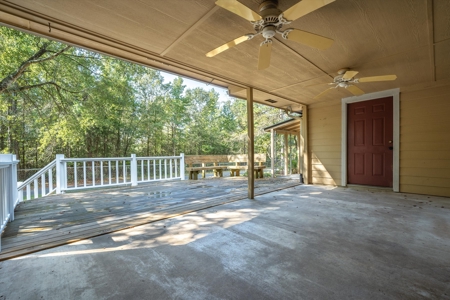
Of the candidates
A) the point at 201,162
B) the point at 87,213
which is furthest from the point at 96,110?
the point at 87,213

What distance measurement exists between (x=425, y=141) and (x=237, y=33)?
4.44m

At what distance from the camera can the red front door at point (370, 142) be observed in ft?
14.7

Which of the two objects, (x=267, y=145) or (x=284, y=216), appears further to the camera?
(x=267, y=145)

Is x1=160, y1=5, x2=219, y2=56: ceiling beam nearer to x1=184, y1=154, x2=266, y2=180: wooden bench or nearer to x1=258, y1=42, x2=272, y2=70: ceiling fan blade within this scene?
x1=258, y1=42, x2=272, y2=70: ceiling fan blade

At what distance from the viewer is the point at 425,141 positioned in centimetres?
399

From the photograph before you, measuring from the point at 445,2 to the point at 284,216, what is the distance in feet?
8.96

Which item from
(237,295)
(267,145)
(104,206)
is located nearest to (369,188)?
(237,295)

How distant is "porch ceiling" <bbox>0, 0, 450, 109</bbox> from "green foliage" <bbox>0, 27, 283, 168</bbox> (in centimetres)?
544

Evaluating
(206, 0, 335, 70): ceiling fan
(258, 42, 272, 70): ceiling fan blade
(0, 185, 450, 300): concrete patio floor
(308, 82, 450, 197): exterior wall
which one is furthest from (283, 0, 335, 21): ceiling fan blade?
(308, 82, 450, 197): exterior wall

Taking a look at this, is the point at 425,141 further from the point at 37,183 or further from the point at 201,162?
the point at 37,183

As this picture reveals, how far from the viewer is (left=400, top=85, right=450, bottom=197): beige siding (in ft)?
12.5

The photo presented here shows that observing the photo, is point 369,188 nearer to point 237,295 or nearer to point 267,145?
point 237,295

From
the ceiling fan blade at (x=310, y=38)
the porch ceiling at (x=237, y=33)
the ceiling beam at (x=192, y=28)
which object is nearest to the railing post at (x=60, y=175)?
the porch ceiling at (x=237, y=33)

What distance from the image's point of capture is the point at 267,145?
13.7 meters
